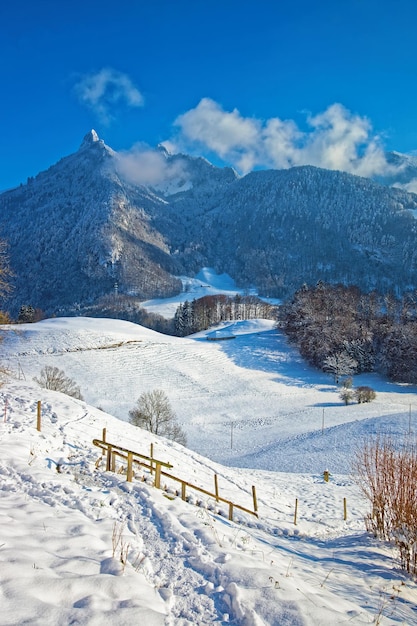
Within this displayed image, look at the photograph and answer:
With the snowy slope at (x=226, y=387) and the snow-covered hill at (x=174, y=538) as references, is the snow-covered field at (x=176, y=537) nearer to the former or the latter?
the snow-covered hill at (x=174, y=538)

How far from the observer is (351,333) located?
7012 cm

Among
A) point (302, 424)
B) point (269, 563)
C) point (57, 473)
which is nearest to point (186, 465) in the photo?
point (57, 473)

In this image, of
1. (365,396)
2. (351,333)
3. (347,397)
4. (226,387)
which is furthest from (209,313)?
(365,396)

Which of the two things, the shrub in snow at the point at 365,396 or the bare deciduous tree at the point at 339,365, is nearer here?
the shrub in snow at the point at 365,396

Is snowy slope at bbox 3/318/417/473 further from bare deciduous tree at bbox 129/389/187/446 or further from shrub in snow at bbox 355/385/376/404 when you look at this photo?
bare deciduous tree at bbox 129/389/187/446

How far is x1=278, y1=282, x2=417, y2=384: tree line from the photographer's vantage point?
61669mm

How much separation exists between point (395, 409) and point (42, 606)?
4481cm

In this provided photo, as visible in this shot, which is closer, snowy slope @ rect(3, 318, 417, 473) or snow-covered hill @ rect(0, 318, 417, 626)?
snow-covered hill @ rect(0, 318, 417, 626)

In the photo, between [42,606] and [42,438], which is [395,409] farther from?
[42,606]

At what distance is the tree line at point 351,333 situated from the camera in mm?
61669

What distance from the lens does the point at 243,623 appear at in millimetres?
4922

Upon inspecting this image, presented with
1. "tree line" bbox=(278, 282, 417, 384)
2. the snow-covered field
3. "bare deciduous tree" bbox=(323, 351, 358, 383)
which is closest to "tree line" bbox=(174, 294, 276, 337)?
"tree line" bbox=(278, 282, 417, 384)

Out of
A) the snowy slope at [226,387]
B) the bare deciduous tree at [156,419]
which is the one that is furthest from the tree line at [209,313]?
the bare deciduous tree at [156,419]

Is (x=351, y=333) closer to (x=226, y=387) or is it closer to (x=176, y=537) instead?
(x=226, y=387)
